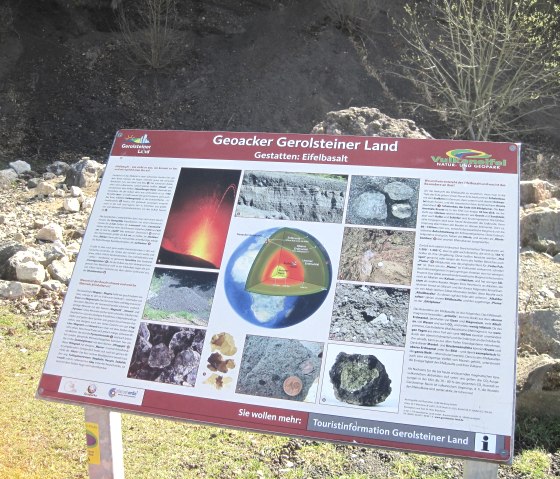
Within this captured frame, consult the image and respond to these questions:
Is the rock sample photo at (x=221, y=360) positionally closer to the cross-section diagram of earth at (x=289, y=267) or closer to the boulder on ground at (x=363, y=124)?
the cross-section diagram of earth at (x=289, y=267)

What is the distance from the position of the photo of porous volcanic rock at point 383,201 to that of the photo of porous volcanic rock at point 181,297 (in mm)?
620

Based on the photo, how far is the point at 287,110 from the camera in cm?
1345

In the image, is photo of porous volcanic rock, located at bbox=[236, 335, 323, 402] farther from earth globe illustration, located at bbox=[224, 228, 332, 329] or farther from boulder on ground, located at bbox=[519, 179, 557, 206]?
boulder on ground, located at bbox=[519, 179, 557, 206]

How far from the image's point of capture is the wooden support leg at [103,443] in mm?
2732

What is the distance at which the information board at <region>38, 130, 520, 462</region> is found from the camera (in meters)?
2.33

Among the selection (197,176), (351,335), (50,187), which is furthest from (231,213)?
(50,187)

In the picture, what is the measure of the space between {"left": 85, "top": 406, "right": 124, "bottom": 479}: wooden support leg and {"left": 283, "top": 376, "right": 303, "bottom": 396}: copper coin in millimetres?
774

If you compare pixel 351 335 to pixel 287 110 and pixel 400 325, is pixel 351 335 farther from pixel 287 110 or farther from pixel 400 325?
pixel 287 110

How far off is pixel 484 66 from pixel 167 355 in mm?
9357

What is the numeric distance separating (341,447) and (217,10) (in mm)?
13642

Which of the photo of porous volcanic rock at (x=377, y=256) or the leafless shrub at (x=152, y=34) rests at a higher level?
the leafless shrub at (x=152, y=34)

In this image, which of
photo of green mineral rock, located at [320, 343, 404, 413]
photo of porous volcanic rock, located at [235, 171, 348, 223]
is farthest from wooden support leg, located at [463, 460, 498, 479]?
photo of porous volcanic rock, located at [235, 171, 348, 223]

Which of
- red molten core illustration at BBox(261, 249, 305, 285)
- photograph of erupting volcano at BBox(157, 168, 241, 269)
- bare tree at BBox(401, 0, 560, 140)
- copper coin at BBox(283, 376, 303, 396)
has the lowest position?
copper coin at BBox(283, 376, 303, 396)

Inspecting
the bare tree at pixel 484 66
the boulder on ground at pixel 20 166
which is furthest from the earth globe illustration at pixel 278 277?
the boulder on ground at pixel 20 166
